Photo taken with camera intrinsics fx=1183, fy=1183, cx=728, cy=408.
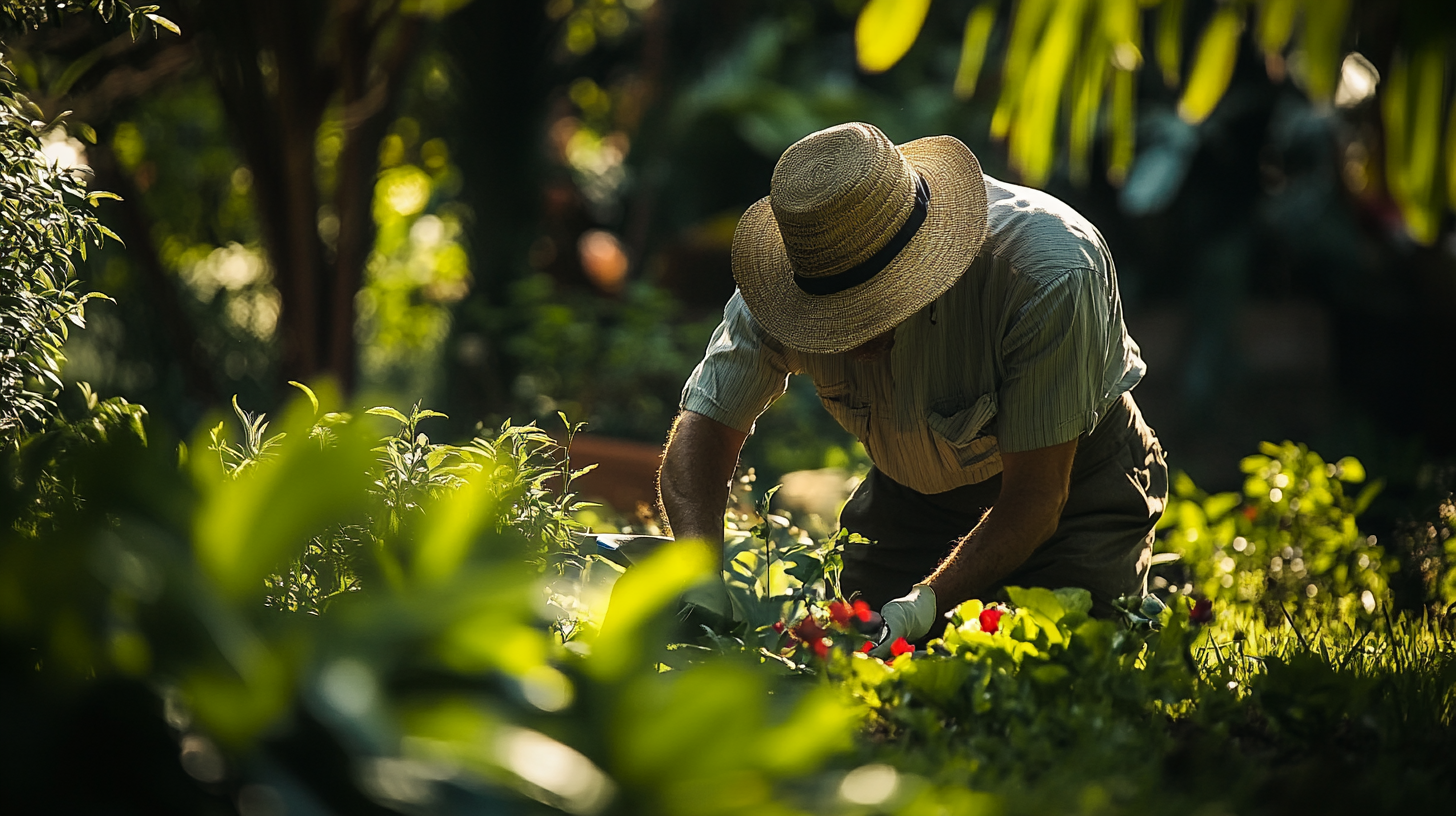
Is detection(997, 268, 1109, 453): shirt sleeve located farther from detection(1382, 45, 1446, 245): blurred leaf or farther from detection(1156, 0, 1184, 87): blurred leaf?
detection(1382, 45, 1446, 245): blurred leaf

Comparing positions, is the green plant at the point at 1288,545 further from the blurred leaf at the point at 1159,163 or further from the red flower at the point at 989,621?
the blurred leaf at the point at 1159,163

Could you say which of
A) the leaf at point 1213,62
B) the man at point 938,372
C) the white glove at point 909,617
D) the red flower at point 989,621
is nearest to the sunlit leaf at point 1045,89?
the leaf at point 1213,62

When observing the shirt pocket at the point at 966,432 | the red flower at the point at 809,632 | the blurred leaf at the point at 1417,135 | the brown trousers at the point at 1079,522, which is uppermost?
the blurred leaf at the point at 1417,135

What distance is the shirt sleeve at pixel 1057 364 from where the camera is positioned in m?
2.54

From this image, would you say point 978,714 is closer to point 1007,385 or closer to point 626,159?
point 1007,385

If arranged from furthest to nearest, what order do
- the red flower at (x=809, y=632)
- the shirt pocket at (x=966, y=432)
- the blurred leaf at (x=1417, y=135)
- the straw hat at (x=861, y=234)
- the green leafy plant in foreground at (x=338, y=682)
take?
the shirt pocket at (x=966, y=432), the straw hat at (x=861, y=234), the red flower at (x=809, y=632), the blurred leaf at (x=1417, y=135), the green leafy plant in foreground at (x=338, y=682)

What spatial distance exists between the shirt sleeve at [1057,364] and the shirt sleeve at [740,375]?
0.67 metres

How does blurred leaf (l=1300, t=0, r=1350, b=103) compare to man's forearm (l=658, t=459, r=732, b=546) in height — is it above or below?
above

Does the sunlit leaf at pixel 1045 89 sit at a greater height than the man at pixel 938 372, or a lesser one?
greater

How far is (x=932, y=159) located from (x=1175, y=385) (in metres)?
7.35

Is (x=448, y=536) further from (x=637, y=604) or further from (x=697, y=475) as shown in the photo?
(x=697, y=475)

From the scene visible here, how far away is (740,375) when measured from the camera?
303cm

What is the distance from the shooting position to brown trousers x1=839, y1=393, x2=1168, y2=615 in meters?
2.95

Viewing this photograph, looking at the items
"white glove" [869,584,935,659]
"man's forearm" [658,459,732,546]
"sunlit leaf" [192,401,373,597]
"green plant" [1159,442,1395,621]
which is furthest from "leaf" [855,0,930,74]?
"green plant" [1159,442,1395,621]
